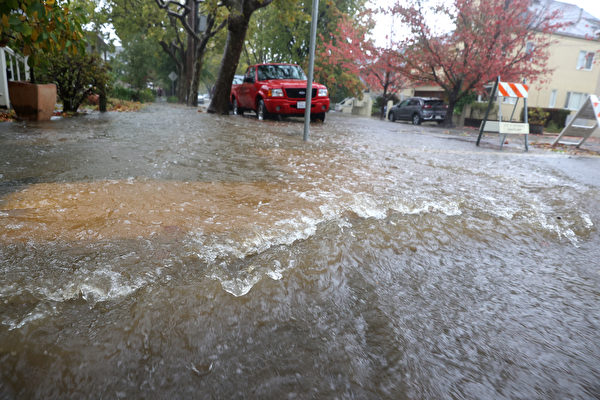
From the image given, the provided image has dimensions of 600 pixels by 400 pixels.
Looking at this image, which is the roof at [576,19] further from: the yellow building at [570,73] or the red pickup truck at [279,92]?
the red pickup truck at [279,92]

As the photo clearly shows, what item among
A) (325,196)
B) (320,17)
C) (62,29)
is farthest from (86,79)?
(320,17)

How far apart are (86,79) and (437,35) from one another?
14623 millimetres

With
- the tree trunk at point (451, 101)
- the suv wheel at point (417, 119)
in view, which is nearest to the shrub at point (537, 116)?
the tree trunk at point (451, 101)

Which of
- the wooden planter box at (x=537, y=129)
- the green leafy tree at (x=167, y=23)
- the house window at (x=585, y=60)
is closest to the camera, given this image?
the wooden planter box at (x=537, y=129)

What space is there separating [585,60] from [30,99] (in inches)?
1360

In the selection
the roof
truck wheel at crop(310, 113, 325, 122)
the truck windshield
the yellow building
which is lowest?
truck wheel at crop(310, 113, 325, 122)

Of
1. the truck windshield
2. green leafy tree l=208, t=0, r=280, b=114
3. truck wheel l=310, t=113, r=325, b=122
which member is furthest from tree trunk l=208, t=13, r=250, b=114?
truck wheel l=310, t=113, r=325, b=122

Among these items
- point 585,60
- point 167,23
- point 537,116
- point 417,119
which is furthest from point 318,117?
point 585,60

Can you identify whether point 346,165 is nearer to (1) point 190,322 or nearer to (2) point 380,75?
(1) point 190,322

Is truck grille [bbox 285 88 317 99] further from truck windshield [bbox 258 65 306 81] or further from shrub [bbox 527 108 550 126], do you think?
shrub [bbox 527 108 550 126]

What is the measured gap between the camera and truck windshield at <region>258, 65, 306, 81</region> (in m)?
Result: 12.8

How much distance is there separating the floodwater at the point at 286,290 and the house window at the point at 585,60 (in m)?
32.3

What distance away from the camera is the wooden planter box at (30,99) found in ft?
24.6

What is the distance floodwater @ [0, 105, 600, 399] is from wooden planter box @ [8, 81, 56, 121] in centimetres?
514
